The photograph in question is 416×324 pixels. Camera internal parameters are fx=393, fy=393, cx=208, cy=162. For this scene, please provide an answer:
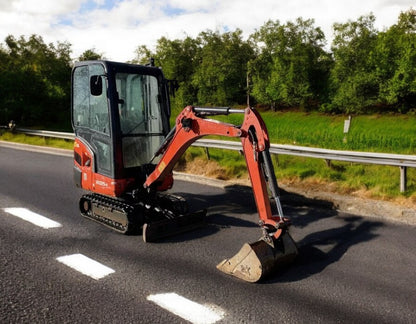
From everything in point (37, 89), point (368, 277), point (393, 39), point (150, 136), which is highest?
point (393, 39)

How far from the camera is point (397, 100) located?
35.1 metres

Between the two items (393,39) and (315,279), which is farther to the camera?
(393,39)

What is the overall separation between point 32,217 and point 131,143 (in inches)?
94.6

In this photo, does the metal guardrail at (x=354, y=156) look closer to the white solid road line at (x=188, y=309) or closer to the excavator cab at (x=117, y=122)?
the excavator cab at (x=117, y=122)

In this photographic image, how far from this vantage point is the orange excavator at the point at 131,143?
584 centimetres

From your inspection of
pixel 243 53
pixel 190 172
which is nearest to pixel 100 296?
pixel 190 172

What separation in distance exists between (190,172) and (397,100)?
30.4 meters

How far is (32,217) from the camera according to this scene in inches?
280

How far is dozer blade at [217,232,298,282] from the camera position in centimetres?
455

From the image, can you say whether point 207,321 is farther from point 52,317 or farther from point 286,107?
point 286,107

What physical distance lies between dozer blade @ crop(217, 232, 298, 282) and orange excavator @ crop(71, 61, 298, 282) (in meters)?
0.91

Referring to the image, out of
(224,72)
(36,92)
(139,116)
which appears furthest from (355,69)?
(139,116)

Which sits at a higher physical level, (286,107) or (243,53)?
(243,53)

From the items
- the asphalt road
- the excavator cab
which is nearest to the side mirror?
the excavator cab
